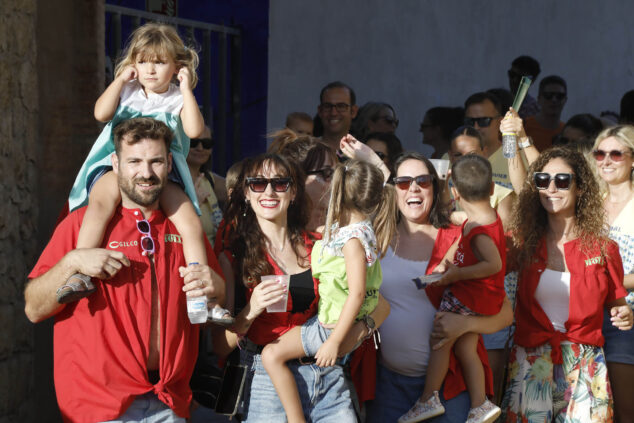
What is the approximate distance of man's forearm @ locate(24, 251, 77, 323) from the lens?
3418mm

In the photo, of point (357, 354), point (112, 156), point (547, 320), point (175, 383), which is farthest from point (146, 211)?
point (547, 320)

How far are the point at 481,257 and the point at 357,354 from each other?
0.80m

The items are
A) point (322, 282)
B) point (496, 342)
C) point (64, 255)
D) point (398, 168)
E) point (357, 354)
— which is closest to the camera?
point (64, 255)

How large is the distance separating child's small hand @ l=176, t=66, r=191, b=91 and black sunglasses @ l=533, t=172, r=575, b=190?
198cm

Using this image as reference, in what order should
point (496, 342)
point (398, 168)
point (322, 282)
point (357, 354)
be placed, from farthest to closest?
point (496, 342), point (398, 168), point (357, 354), point (322, 282)

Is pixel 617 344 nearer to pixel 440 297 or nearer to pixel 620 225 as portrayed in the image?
pixel 620 225

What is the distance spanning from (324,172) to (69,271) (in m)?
1.48

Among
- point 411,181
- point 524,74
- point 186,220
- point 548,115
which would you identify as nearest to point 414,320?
point 411,181

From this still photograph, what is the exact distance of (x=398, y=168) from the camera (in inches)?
181

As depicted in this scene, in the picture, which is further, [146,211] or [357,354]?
[357,354]

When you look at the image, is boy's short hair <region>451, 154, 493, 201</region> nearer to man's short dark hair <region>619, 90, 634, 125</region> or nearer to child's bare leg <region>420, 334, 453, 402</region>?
child's bare leg <region>420, 334, 453, 402</region>

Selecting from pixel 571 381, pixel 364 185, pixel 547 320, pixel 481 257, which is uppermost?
pixel 364 185

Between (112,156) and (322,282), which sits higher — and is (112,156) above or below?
above

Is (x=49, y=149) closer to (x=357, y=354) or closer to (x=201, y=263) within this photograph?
(x=201, y=263)
